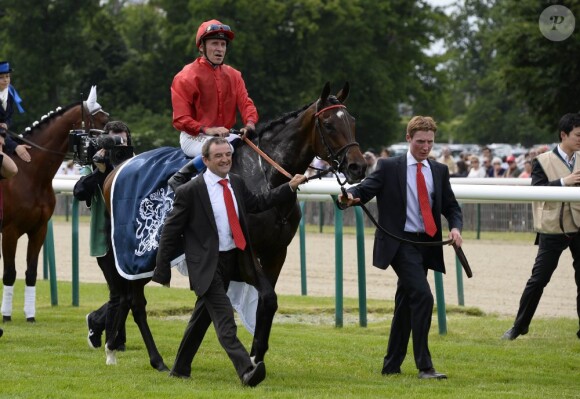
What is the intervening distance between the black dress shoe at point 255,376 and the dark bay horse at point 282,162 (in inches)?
23.3

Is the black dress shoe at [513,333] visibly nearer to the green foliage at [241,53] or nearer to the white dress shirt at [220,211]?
the white dress shirt at [220,211]

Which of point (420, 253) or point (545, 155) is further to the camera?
point (545, 155)

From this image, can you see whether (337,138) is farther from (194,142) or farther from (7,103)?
(7,103)

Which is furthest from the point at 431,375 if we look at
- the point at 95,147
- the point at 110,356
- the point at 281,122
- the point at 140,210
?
the point at 95,147

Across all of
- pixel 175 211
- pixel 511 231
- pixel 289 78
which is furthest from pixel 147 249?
pixel 289 78

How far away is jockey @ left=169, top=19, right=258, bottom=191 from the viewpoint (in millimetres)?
8633

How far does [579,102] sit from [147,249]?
18.8 metres

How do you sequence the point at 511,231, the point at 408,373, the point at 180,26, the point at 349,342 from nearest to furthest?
the point at 408,373, the point at 349,342, the point at 511,231, the point at 180,26

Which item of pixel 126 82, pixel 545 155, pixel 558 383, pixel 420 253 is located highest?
pixel 126 82

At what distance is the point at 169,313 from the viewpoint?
11.8 meters

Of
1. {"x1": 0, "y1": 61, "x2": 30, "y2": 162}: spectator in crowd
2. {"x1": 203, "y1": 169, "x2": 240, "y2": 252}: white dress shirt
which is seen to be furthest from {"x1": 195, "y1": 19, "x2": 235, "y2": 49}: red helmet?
{"x1": 0, "y1": 61, "x2": 30, "y2": 162}: spectator in crowd

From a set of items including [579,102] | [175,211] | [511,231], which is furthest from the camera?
[579,102]

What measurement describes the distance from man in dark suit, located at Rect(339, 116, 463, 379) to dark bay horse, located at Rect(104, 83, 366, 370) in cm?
25

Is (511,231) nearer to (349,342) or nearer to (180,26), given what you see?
(349,342)
